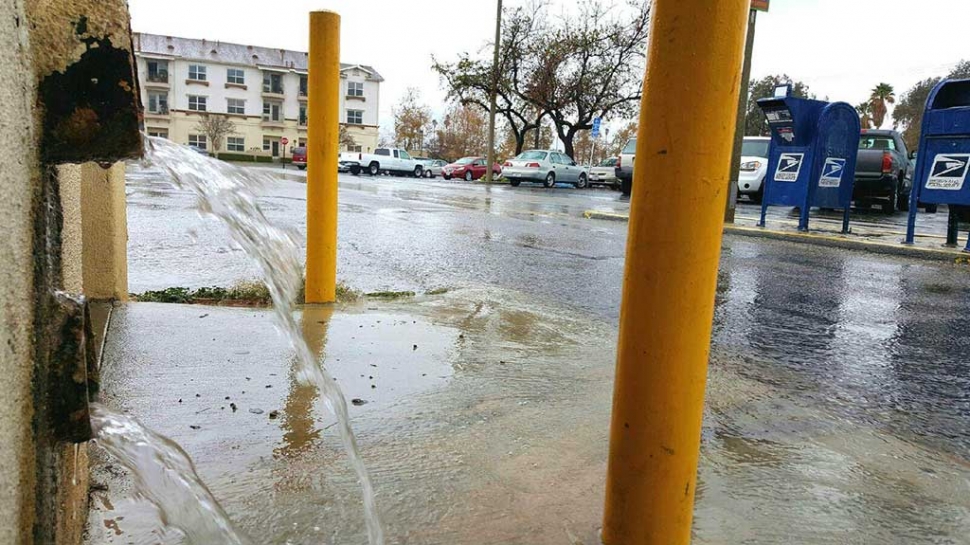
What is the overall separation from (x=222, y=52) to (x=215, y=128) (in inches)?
541

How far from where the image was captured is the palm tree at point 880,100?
228 feet

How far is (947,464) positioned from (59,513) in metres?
2.71

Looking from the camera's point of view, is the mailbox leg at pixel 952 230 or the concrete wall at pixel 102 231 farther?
the mailbox leg at pixel 952 230

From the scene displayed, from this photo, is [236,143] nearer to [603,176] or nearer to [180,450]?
[603,176]

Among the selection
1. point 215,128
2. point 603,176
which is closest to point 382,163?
point 603,176

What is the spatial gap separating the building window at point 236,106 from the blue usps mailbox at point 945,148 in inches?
2669

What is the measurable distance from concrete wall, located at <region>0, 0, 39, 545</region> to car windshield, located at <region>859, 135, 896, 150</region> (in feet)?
63.4

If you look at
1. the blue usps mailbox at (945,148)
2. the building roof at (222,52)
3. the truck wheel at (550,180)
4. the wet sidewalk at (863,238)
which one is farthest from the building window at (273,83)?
the blue usps mailbox at (945,148)

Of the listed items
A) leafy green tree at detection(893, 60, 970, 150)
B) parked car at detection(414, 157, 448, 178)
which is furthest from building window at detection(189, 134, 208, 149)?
leafy green tree at detection(893, 60, 970, 150)

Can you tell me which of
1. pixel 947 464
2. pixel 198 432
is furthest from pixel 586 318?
pixel 198 432

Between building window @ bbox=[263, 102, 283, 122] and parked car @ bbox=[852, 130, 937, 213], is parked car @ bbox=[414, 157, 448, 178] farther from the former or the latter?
building window @ bbox=[263, 102, 283, 122]

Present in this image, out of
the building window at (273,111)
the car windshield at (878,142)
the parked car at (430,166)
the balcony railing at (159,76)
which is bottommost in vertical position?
the parked car at (430,166)

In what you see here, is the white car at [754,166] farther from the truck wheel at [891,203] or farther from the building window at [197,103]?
the building window at [197,103]

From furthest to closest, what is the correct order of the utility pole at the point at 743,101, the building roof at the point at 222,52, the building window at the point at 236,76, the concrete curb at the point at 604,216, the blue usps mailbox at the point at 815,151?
the building window at the point at 236,76, the building roof at the point at 222,52, the concrete curb at the point at 604,216, the utility pole at the point at 743,101, the blue usps mailbox at the point at 815,151
